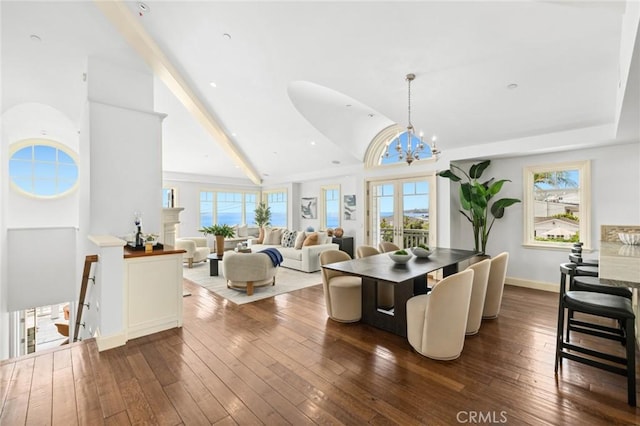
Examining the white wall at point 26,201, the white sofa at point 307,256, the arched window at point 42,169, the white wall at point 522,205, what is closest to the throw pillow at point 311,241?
the white sofa at point 307,256

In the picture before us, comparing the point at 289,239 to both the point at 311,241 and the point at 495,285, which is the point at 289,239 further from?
the point at 495,285

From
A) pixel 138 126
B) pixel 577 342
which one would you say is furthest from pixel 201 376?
pixel 577 342

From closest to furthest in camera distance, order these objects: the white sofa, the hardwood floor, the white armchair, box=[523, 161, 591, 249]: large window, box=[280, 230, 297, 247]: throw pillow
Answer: the hardwood floor
box=[523, 161, 591, 249]: large window
the white sofa
the white armchair
box=[280, 230, 297, 247]: throw pillow

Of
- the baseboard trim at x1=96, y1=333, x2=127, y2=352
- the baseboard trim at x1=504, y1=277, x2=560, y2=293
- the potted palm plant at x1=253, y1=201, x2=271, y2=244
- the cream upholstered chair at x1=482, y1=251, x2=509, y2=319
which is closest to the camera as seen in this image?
the baseboard trim at x1=96, y1=333, x2=127, y2=352

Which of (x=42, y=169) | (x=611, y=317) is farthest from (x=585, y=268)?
(x=42, y=169)

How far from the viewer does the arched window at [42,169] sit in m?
6.27

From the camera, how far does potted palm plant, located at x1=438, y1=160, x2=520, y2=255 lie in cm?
504

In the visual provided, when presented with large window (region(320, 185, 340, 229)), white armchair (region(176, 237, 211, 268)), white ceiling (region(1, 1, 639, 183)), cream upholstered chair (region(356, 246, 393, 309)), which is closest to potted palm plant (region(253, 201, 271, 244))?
large window (region(320, 185, 340, 229))

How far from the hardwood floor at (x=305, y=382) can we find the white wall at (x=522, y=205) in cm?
209

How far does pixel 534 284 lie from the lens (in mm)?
5016

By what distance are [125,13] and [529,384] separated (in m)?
5.51

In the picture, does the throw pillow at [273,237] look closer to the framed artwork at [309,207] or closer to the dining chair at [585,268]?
the framed artwork at [309,207]

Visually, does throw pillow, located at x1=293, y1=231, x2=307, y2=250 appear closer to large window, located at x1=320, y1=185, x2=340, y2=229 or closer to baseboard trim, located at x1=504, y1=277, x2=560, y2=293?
large window, located at x1=320, y1=185, x2=340, y2=229

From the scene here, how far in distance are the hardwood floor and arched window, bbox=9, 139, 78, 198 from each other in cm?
553
